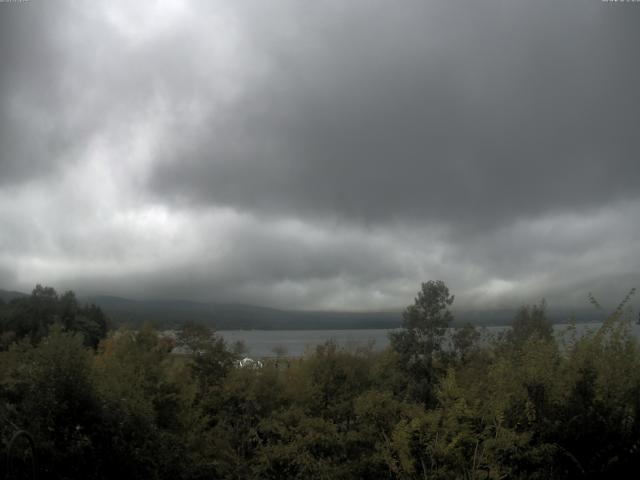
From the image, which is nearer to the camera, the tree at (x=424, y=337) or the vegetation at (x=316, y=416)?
the vegetation at (x=316, y=416)

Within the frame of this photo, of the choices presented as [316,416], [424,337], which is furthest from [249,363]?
[424,337]

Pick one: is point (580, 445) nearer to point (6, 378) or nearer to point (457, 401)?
point (457, 401)

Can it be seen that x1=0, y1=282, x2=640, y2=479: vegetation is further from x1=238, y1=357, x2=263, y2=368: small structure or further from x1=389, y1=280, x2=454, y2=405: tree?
x1=389, y1=280, x2=454, y2=405: tree

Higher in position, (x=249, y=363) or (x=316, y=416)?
(x=249, y=363)

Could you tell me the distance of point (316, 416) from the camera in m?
10.8

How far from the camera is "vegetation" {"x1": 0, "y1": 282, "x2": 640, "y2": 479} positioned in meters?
7.84

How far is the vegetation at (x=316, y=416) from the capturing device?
784 centimetres

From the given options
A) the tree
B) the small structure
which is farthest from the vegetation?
the tree

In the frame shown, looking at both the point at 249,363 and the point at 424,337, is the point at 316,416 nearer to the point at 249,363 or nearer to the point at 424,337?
the point at 249,363

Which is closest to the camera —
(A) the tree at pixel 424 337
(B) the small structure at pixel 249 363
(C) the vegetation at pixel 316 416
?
(C) the vegetation at pixel 316 416

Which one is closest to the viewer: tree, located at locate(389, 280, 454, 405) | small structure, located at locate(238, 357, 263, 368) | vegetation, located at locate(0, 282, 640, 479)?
vegetation, located at locate(0, 282, 640, 479)

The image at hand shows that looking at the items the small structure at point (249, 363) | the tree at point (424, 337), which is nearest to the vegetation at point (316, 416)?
the small structure at point (249, 363)

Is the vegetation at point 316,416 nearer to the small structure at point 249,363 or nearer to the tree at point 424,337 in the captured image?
the small structure at point 249,363

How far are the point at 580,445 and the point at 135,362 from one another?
6.68 m
